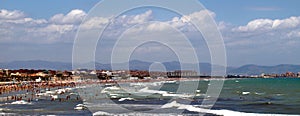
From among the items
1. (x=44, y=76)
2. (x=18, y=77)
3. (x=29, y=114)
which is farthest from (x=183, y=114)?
(x=44, y=76)

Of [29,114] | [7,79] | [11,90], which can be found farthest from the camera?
[7,79]

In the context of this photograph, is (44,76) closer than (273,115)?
No

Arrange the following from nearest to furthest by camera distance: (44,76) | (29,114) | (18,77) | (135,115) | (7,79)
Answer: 1. (135,115)
2. (29,114)
3. (7,79)
4. (18,77)
5. (44,76)

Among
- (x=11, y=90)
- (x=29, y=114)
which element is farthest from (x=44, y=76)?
(x=29, y=114)

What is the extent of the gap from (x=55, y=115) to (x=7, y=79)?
357 feet

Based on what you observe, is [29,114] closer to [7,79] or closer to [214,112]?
[214,112]

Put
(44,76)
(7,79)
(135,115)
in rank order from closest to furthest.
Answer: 1. (135,115)
2. (7,79)
3. (44,76)

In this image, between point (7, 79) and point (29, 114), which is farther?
point (7, 79)

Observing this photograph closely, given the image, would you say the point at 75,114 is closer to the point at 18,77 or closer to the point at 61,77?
the point at 18,77

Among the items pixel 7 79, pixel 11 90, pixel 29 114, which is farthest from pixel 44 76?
pixel 29 114

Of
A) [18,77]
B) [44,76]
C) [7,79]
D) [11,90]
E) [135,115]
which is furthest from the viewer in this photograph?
[44,76]

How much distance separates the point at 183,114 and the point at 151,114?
2.84 metres

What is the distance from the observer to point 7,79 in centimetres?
14300

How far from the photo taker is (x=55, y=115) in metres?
40.0
